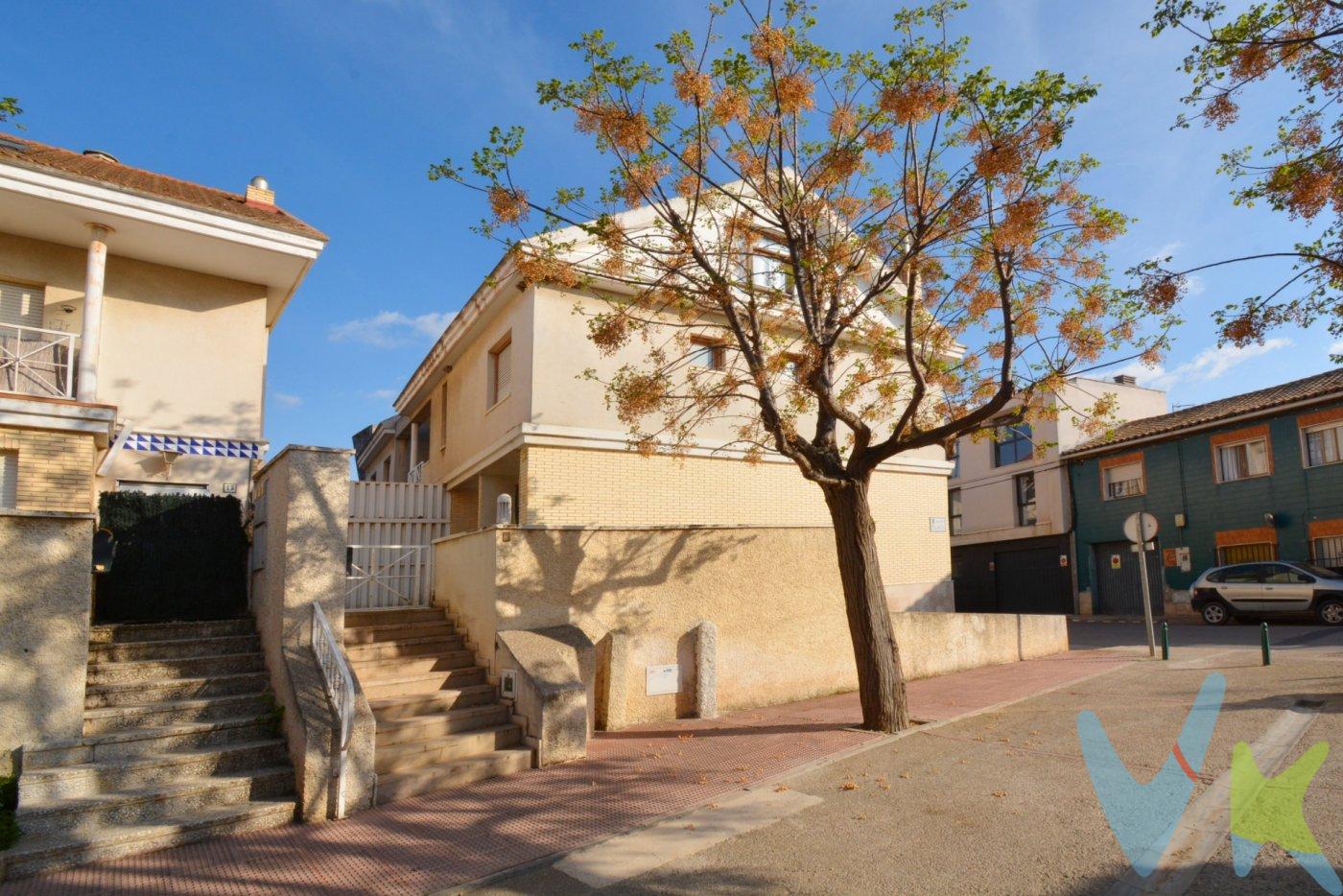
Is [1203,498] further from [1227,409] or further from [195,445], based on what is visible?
[195,445]

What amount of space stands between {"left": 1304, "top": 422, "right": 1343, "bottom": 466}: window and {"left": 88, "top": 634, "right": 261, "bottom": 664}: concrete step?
A: 2259cm

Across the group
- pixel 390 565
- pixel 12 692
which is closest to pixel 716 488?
pixel 390 565

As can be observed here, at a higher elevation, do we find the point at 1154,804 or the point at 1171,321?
the point at 1171,321

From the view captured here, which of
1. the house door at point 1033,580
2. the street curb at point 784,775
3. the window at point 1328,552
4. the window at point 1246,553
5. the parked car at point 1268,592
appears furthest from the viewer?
the house door at point 1033,580

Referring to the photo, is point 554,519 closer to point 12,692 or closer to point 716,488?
point 716,488

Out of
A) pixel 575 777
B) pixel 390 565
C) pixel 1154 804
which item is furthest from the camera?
pixel 390 565

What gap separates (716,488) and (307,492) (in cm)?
A: 713

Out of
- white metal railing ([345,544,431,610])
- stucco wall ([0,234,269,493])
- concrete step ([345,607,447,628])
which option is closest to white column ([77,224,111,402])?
stucco wall ([0,234,269,493])

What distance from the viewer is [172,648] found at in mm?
7574

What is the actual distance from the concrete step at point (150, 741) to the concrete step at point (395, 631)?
6.42 ft

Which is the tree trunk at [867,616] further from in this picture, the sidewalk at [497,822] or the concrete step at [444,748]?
the concrete step at [444,748]

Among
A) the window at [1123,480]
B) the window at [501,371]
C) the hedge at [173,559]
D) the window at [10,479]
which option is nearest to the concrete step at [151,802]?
the hedge at [173,559]

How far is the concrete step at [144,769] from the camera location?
5602 millimetres

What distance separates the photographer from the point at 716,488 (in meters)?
13.4
